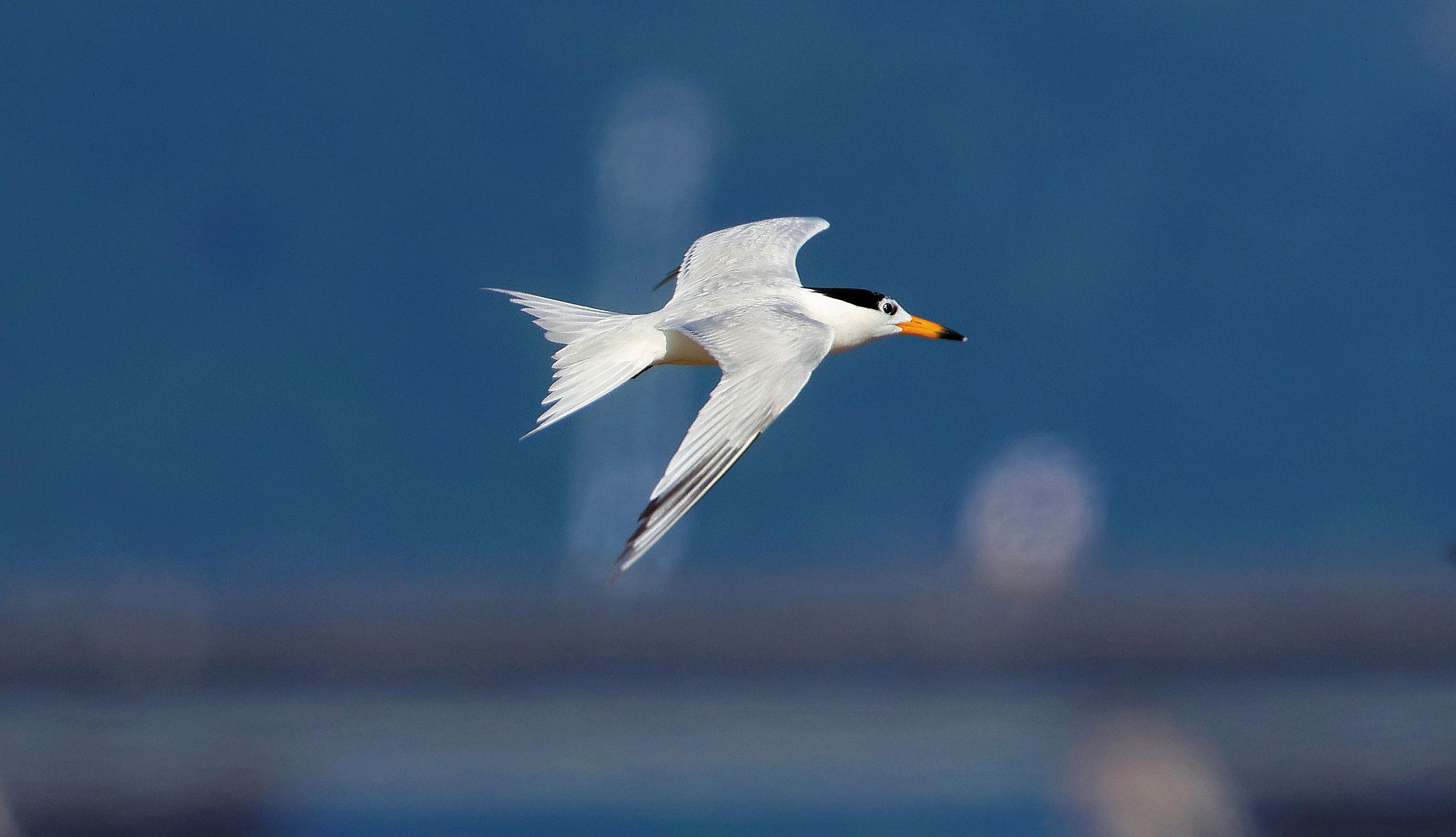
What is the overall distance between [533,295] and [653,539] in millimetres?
1684

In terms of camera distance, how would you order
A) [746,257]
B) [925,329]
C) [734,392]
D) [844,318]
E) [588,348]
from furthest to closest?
[746,257]
[925,329]
[844,318]
[588,348]
[734,392]

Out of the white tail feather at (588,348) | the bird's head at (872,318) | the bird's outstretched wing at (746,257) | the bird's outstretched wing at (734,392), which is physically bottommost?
the bird's outstretched wing at (734,392)

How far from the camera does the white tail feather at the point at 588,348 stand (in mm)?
2855

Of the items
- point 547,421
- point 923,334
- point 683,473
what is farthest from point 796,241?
point 683,473

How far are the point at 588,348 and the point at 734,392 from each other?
83 centimetres

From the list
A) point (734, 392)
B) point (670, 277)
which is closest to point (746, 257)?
point (670, 277)

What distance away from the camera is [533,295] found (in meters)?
3.37

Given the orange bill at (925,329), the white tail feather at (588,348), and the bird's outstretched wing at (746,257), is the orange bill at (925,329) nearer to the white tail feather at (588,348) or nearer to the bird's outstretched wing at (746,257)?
the bird's outstretched wing at (746,257)

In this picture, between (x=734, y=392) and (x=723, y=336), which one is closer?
(x=734, y=392)

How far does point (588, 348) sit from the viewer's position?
3064 millimetres

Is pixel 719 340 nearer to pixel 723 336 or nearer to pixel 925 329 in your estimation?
pixel 723 336

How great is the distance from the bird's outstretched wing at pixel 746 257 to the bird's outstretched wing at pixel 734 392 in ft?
2.41

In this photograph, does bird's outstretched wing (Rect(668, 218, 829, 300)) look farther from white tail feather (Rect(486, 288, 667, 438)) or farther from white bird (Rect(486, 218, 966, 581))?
white tail feather (Rect(486, 288, 667, 438))

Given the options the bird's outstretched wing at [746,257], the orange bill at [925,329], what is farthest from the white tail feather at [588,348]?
the orange bill at [925,329]
